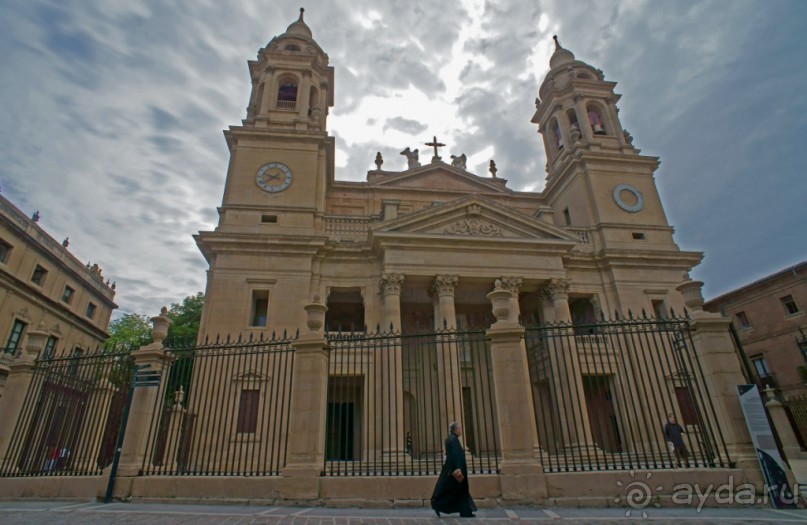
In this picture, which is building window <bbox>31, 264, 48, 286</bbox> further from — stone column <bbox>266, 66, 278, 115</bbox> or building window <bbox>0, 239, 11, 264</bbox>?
stone column <bbox>266, 66, 278, 115</bbox>

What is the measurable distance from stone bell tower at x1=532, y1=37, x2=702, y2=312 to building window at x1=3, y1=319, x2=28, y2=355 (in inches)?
1154

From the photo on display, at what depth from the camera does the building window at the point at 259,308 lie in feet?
60.2

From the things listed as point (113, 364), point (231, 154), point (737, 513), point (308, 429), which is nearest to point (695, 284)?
point (737, 513)

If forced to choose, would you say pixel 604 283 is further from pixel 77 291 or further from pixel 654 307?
pixel 77 291

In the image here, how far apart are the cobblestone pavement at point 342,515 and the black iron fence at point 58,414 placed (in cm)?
194

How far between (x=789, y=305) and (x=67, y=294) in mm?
45082

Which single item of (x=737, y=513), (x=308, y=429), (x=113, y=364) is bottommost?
(x=737, y=513)

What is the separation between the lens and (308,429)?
8.10 metres

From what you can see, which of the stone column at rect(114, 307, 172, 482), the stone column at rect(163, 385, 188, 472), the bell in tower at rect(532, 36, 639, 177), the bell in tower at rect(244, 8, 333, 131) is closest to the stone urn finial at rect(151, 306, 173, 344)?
the stone column at rect(114, 307, 172, 482)

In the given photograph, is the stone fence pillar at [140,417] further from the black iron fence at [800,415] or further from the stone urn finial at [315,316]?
the black iron fence at [800,415]

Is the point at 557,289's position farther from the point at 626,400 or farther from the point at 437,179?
the point at 437,179

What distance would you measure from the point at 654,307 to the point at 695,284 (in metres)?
13.2

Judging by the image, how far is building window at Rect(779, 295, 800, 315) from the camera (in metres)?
26.4

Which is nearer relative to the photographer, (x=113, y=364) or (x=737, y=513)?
(x=737, y=513)
